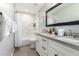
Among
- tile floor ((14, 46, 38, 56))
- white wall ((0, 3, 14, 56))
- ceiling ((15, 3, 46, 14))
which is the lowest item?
tile floor ((14, 46, 38, 56))

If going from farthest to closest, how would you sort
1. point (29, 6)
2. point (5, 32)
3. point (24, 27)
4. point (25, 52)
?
point (24, 27)
point (29, 6)
point (25, 52)
point (5, 32)

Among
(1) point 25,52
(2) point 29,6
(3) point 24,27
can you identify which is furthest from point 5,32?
(3) point 24,27

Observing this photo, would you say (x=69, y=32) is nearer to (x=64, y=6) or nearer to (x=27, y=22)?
(x=64, y=6)

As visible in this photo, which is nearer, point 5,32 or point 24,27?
point 5,32

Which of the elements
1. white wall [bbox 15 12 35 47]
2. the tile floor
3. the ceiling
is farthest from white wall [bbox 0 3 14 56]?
white wall [bbox 15 12 35 47]

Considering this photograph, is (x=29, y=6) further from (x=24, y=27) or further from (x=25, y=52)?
(x=25, y=52)

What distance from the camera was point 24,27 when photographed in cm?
545

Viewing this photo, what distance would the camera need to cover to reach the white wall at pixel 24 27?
200 inches

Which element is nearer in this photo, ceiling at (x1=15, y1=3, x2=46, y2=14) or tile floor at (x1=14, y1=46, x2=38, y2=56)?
tile floor at (x1=14, y1=46, x2=38, y2=56)

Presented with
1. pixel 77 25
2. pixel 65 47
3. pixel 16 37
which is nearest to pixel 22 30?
pixel 16 37

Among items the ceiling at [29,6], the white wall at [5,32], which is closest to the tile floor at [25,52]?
the white wall at [5,32]

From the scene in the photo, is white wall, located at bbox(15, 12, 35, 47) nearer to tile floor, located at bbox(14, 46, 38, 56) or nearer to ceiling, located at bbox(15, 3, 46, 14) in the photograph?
ceiling, located at bbox(15, 3, 46, 14)

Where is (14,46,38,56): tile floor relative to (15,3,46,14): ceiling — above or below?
below

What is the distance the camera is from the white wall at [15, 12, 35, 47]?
5070 millimetres
